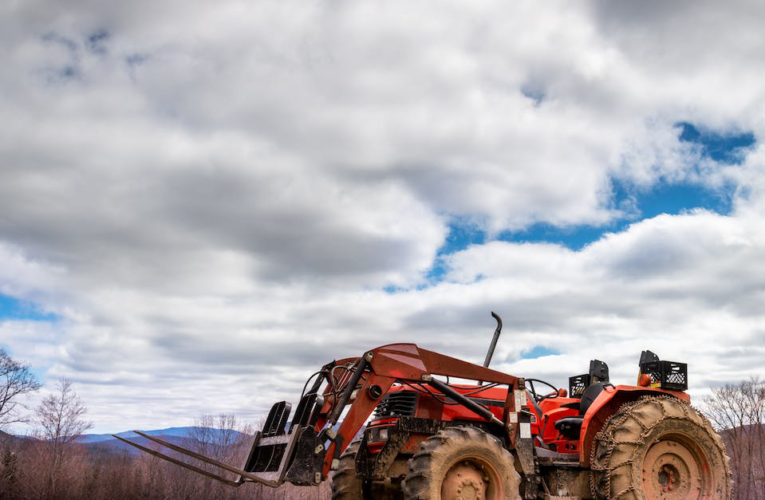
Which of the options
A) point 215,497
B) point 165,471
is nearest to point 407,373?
point 215,497

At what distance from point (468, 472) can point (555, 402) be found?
4386 mm

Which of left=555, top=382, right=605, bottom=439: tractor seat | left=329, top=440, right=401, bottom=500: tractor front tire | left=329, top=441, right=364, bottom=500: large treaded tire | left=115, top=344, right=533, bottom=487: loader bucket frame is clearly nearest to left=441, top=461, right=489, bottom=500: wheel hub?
left=115, top=344, right=533, bottom=487: loader bucket frame

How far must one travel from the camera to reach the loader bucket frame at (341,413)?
914 cm

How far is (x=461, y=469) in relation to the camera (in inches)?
369

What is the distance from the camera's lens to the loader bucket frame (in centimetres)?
914

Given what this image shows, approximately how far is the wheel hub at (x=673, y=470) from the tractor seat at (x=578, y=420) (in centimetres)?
129

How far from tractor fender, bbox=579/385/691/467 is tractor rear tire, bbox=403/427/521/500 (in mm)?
1952

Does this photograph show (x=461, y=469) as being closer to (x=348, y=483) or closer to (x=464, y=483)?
(x=464, y=483)

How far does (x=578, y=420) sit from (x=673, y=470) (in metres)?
1.72

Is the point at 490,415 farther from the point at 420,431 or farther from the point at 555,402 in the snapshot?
the point at 555,402

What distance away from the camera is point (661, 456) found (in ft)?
36.8

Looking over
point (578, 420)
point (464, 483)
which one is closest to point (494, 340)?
point (578, 420)

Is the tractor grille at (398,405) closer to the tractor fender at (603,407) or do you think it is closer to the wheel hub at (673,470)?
the tractor fender at (603,407)

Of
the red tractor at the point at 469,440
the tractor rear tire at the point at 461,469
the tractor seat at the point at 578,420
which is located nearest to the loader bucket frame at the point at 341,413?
the red tractor at the point at 469,440
